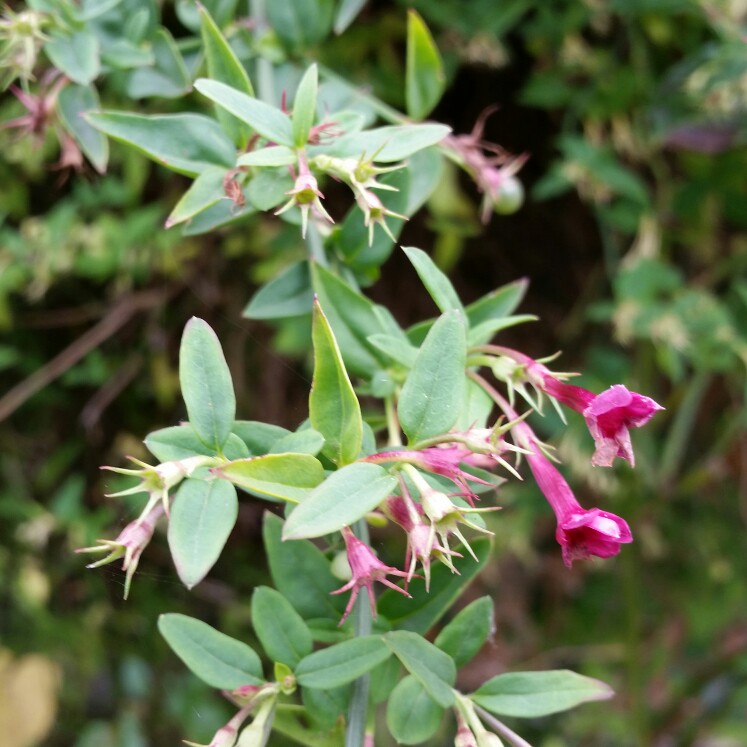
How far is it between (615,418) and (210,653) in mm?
272

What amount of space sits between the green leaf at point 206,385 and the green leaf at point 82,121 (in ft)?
0.95

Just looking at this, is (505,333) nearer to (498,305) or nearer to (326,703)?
(498,305)

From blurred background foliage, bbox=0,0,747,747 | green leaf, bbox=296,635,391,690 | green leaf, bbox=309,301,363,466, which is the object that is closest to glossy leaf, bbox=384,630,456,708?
green leaf, bbox=296,635,391,690

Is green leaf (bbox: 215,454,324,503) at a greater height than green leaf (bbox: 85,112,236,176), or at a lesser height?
lesser

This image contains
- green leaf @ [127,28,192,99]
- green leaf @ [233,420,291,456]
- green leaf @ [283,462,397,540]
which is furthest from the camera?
green leaf @ [127,28,192,99]

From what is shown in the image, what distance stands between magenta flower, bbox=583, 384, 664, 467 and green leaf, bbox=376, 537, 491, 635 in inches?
5.1

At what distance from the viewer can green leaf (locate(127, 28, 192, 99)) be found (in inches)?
27.8

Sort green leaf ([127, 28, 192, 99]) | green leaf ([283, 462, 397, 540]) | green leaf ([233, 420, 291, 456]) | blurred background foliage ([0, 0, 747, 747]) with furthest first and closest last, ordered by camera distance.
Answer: blurred background foliage ([0, 0, 747, 747]) < green leaf ([127, 28, 192, 99]) < green leaf ([233, 420, 291, 456]) < green leaf ([283, 462, 397, 540])

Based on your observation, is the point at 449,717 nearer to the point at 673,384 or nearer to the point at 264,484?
the point at 673,384

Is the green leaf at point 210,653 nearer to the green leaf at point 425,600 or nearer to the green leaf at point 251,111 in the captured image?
the green leaf at point 425,600

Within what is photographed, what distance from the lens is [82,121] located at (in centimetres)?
68

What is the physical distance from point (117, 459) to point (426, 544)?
0.97m

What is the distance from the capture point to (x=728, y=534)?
1.38 m

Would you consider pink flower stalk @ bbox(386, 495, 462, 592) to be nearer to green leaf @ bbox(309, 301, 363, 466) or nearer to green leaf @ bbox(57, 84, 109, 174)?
green leaf @ bbox(309, 301, 363, 466)
